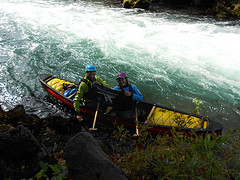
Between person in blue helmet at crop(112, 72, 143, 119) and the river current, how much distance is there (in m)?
1.90

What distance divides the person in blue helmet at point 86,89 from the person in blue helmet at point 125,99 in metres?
0.78

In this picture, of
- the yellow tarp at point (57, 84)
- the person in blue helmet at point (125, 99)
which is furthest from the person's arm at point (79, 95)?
the yellow tarp at point (57, 84)

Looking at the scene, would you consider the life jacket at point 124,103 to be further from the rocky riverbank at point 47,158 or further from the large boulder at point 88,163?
the large boulder at point 88,163

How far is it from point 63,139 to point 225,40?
1242cm

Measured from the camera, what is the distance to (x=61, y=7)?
18.2 m

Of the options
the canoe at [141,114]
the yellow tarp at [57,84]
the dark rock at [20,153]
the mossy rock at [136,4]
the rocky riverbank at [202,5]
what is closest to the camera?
the dark rock at [20,153]

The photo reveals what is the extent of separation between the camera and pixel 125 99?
5.13 meters

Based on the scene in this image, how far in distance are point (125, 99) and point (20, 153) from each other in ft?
10.6

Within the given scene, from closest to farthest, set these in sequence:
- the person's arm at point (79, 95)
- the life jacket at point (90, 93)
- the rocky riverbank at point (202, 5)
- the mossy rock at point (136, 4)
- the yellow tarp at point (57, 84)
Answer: the person's arm at point (79, 95), the life jacket at point (90, 93), the yellow tarp at point (57, 84), the rocky riverbank at point (202, 5), the mossy rock at point (136, 4)

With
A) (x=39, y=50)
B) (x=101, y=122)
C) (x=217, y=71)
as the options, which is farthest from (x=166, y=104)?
(x=39, y=50)

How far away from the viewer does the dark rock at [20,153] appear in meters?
2.28

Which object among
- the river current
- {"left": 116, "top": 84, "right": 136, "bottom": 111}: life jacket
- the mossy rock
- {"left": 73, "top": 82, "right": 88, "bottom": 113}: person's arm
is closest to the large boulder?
{"left": 116, "top": 84, "right": 136, "bottom": 111}: life jacket

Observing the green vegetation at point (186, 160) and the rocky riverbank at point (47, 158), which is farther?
the rocky riverbank at point (47, 158)

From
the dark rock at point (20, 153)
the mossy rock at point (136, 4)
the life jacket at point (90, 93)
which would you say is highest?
the mossy rock at point (136, 4)
